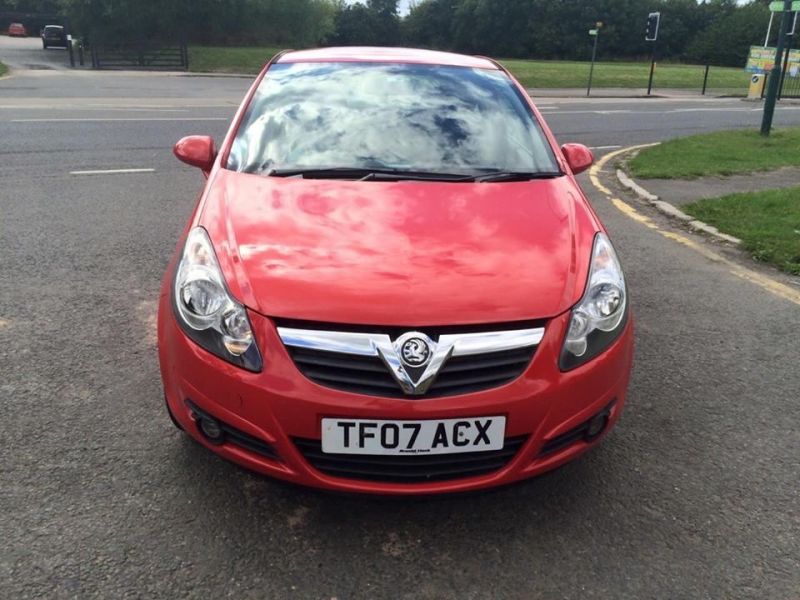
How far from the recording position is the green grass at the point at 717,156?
9.55 m

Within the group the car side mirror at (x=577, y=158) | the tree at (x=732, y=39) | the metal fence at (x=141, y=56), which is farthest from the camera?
the tree at (x=732, y=39)

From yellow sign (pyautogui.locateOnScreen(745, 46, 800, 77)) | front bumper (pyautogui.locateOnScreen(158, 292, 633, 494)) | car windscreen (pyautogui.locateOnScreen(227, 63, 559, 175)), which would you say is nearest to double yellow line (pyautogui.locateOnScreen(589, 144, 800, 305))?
car windscreen (pyautogui.locateOnScreen(227, 63, 559, 175))

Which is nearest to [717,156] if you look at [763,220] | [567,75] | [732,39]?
[763,220]

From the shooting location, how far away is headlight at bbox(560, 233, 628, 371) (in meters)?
2.29

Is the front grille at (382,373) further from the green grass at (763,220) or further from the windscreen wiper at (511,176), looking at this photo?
the green grass at (763,220)

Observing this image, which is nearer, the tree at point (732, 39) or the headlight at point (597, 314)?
the headlight at point (597, 314)

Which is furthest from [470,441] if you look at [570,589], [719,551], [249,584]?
[719,551]

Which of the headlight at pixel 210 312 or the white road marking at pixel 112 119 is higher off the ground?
the headlight at pixel 210 312

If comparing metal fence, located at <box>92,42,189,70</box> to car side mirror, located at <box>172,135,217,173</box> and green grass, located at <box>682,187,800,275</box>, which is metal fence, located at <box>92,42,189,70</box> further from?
car side mirror, located at <box>172,135,217,173</box>

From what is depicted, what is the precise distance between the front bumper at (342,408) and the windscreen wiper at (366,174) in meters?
1.01

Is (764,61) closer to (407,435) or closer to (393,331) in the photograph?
Answer: (393,331)

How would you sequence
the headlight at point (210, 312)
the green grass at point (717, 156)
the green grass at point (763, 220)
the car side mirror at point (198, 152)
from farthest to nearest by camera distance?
the green grass at point (717, 156) < the green grass at point (763, 220) < the car side mirror at point (198, 152) < the headlight at point (210, 312)

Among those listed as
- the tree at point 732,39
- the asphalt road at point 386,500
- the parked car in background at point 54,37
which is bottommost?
the asphalt road at point 386,500

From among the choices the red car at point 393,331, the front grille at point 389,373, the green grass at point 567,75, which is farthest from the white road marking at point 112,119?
the green grass at point 567,75
